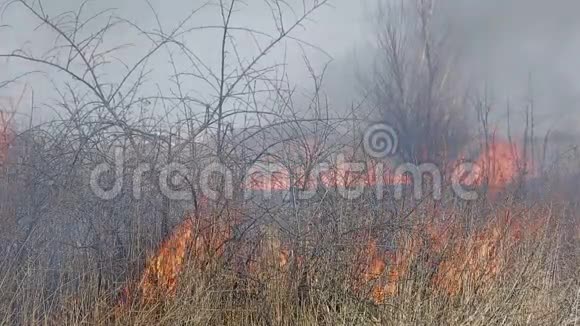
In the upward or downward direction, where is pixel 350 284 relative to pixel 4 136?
downward

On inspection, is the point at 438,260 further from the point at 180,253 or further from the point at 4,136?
the point at 4,136

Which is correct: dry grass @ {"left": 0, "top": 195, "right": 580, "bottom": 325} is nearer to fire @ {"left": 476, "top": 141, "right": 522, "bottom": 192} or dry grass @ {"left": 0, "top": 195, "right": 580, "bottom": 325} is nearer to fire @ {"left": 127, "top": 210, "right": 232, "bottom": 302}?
fire @ {"left": 127, "top": 210, "right": 232, "bottom": 302}

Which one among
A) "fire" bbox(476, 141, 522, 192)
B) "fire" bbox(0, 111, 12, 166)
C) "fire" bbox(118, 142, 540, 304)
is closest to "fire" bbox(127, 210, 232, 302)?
"fire" bbox(118, 142, 540, 304)

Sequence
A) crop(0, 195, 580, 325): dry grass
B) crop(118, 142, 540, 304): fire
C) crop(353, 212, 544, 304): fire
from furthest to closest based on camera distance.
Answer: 1. crop(353, 212, 544, 304): fire
2. crop(118, 142, 540, 304): fire
3. crop(0, 195, 580, 325): dry grass

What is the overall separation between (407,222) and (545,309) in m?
1.24

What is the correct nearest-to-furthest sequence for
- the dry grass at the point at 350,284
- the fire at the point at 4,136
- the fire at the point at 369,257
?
the dry grass at the point at 350,284 < the fire at the point at 369,257 < the fire at the point at 4,136

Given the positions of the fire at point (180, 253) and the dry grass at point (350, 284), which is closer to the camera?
the dry grass at point (350, 284)

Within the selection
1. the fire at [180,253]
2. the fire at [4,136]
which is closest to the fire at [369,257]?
the fire at [180,253]

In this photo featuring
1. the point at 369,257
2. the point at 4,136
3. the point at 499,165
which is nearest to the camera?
the point at 369,257

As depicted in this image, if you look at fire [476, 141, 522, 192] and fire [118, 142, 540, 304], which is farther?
fire [476, 141, 522, 192]

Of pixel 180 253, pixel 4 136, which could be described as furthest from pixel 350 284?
pixel 4 136

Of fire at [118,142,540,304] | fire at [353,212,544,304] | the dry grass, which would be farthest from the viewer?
fire at [353,212,544,304]

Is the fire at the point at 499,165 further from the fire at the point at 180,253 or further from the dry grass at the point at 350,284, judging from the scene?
the fire at the point at 180,253

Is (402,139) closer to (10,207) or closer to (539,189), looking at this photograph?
(539,189)
